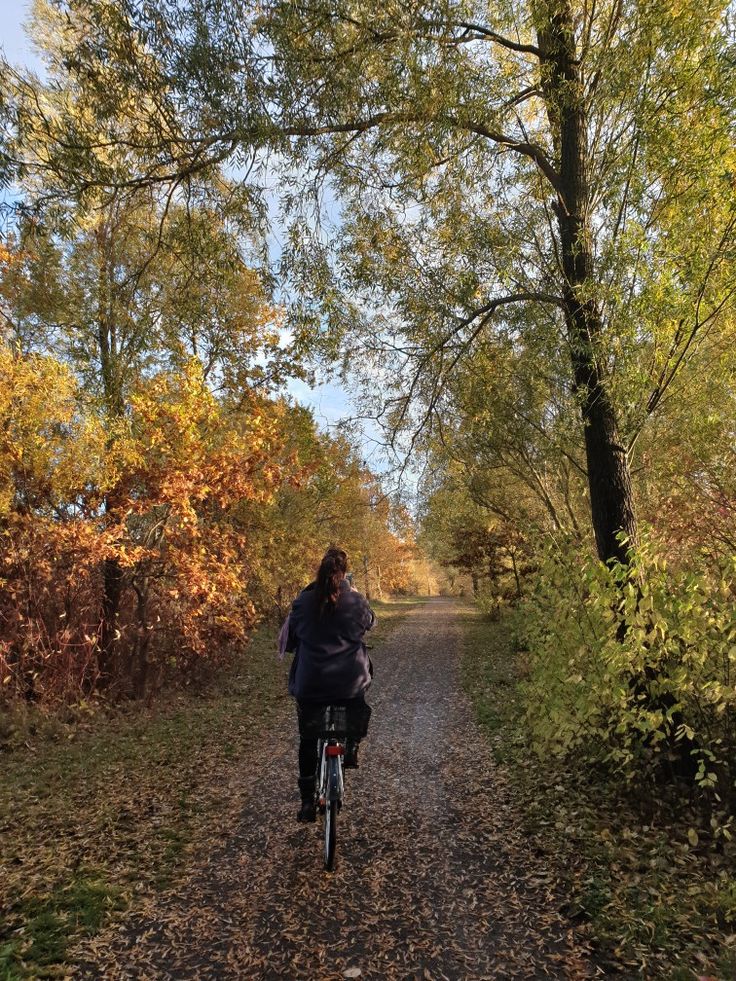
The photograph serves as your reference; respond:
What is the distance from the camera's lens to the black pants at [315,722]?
451cm

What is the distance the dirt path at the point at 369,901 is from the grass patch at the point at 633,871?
0.21 metres

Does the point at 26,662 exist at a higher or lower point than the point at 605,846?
higher

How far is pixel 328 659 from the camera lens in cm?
448

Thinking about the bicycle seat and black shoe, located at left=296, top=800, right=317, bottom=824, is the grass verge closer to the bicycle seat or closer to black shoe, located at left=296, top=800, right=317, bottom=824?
black shoe, located at left=296, top=800, right=317, bottom=824

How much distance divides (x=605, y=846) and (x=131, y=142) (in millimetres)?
7529

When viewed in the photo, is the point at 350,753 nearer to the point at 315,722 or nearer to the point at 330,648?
the point at 315,722

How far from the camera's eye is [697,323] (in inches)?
197

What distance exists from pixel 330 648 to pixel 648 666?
8.94 ft

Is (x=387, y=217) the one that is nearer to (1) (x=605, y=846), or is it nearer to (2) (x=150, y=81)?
(2) (x=150, y=81)

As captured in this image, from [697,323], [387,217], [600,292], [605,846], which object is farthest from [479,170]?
[605,846]

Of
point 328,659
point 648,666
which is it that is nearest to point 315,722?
point 328,659

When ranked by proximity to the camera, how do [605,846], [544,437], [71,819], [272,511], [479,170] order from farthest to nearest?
[272,511], [544,437], [479,170], [71,819], [605,846]

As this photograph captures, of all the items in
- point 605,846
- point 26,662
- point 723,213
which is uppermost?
point 723,213

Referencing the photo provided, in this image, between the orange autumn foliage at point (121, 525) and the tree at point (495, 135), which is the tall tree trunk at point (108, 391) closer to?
the orange autumn foliage at point (121, 525)
